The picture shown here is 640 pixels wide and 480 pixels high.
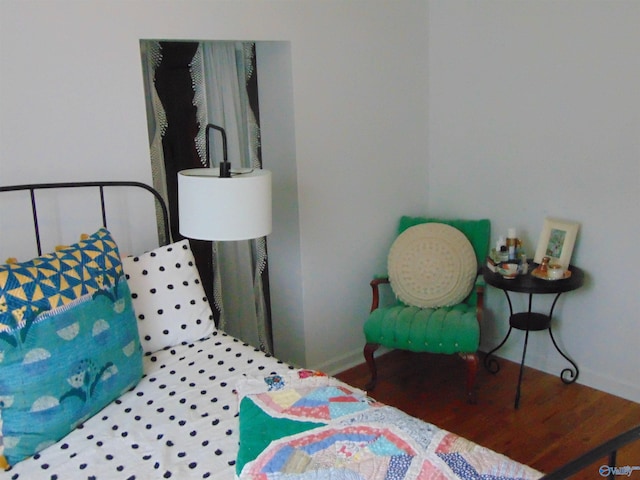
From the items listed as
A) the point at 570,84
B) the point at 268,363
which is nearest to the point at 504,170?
the point at 570,84

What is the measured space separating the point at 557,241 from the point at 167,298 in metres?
1.92

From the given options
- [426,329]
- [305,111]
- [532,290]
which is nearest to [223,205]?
[305,111]

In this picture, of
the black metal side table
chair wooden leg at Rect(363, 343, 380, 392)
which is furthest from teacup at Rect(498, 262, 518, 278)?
chair wooden leg at Rect(363, 343, 380, 392)

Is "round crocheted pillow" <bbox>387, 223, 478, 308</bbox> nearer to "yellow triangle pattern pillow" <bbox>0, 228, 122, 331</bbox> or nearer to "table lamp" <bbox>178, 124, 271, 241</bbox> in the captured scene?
"table lamp" <bbox>178, 124, 271, 241</bbox>

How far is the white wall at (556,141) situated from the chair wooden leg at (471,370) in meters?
0.55

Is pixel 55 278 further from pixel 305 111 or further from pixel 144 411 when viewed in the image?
pixel 305 111

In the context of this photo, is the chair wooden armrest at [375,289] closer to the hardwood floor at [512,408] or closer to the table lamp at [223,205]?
the hardwood floor at [512,408]

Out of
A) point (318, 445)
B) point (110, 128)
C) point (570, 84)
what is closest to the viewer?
point (318, 445)

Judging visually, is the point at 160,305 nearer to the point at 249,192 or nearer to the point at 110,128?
the point at 249,192

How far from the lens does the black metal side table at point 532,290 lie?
2.80 m

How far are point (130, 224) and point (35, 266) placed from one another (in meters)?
0.77

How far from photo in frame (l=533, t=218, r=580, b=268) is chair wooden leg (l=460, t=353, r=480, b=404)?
0.61m

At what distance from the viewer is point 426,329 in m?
2.95

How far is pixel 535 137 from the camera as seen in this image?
312 cm
